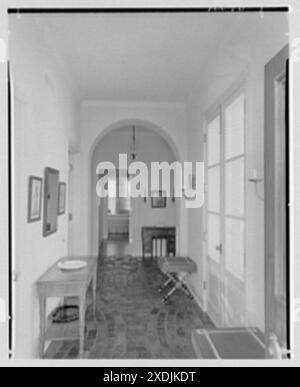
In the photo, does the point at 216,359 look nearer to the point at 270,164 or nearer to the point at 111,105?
the point at 270,164

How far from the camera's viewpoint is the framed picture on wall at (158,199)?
1479 mm

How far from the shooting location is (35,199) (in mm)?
1522

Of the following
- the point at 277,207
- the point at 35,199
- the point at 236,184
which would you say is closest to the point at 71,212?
the point at 35,199

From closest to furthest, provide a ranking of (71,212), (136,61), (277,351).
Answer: (277,351)
(71,212)
(136,61)

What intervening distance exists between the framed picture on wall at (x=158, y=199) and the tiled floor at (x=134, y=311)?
0.44 metres

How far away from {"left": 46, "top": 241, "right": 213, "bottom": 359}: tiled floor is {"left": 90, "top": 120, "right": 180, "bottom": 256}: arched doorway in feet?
0.48

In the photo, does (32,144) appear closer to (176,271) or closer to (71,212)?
(71,212)

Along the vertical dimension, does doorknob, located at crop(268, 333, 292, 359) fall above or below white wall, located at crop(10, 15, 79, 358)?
below

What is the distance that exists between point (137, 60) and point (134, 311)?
181cm

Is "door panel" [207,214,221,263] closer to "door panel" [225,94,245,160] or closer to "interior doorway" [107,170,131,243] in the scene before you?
"door panel" [225,94,245,160]

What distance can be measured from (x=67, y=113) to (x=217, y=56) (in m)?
1.05

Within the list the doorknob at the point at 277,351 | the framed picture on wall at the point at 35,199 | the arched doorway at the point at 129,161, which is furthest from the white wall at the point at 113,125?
the doorknob at the point at 277,351

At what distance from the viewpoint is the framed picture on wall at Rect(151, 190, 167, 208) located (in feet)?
4.85
